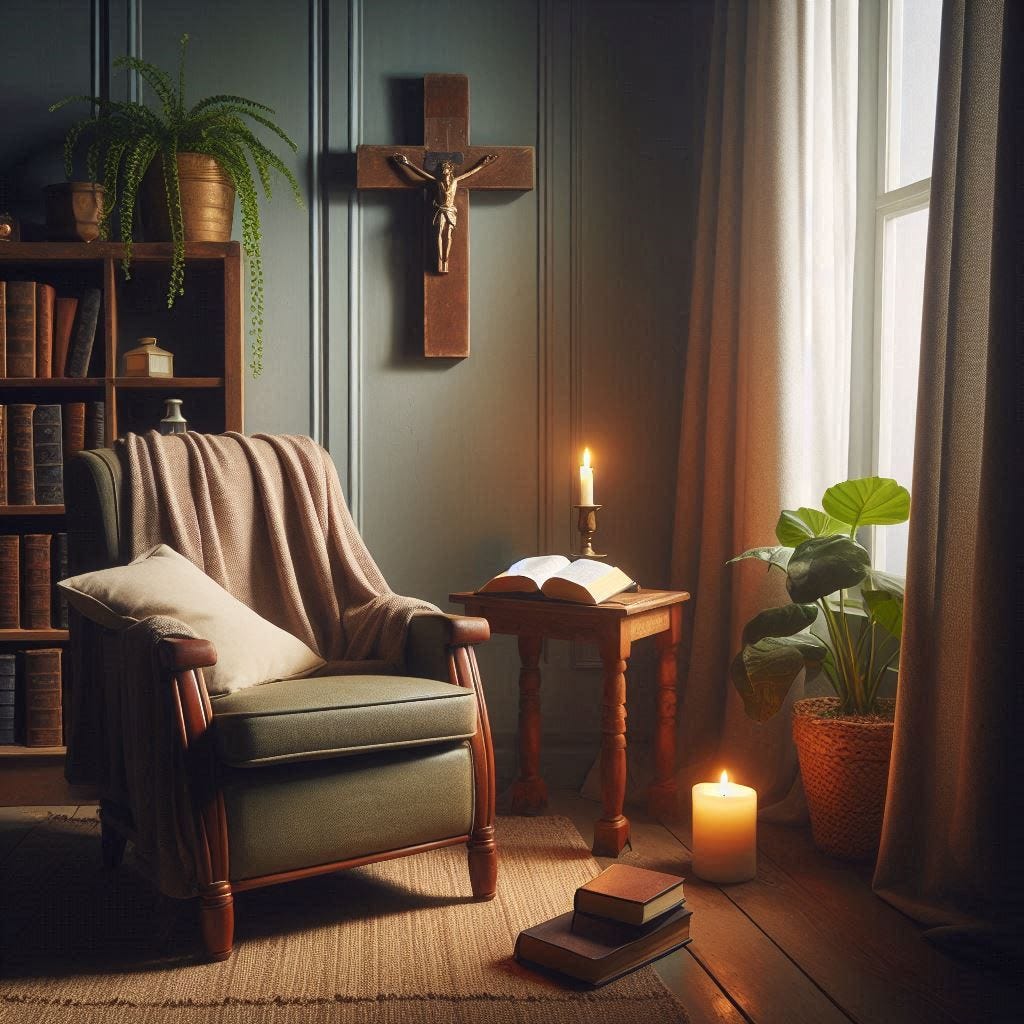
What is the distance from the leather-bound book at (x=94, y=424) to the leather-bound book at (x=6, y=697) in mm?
587

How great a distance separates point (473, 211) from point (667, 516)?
41.4 inches

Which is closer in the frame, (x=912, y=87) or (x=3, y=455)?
(x=912, y=87)

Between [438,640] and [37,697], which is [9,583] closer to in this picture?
[37,697]

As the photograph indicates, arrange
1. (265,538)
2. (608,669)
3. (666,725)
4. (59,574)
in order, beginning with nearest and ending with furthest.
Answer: (608,669), (265,538), (666,725), (59,574)

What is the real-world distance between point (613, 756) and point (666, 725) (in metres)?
0.28

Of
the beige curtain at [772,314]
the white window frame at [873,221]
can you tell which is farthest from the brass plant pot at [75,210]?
the white window frame at [873,221]

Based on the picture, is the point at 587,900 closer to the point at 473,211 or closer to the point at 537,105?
the point at 473,211

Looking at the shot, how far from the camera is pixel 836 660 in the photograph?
243 centimetres

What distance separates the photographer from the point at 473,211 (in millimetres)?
3123

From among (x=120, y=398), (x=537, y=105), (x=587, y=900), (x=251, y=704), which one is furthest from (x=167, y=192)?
(x=587, y=900)

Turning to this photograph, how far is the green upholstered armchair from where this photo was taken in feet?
5.93

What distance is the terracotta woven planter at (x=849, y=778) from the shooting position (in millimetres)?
2254

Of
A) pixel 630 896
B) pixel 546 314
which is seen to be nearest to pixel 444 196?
pixel 546 314

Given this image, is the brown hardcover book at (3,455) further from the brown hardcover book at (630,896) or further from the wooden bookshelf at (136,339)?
the brown hardcover book at (630,896)
